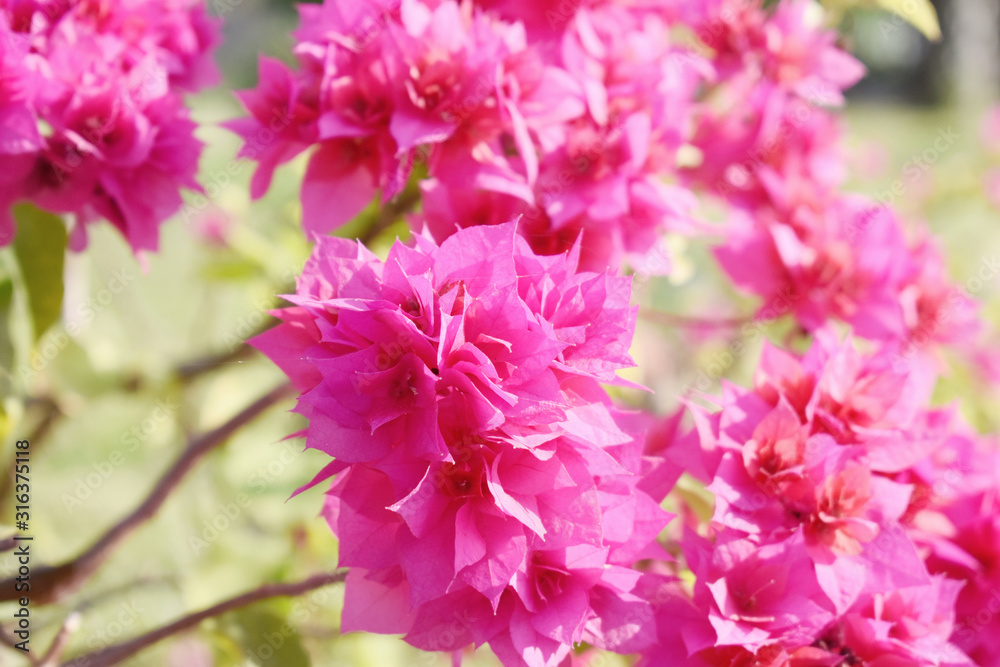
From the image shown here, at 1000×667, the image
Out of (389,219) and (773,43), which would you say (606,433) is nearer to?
(389,219)

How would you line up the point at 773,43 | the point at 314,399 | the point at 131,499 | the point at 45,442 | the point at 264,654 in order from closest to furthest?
the point at 314,399, the point at 264,654, the point at 773,43, the point at 45,442, the point at 131,499

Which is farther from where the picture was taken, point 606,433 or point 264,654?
point 264,654

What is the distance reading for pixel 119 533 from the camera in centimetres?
69

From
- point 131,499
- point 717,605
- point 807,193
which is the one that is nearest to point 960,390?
point 807,193

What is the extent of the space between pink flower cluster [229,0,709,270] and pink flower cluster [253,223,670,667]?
4.9 inches

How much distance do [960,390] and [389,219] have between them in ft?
2.56

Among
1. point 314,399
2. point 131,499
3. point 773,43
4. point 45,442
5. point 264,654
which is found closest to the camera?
point 314,399

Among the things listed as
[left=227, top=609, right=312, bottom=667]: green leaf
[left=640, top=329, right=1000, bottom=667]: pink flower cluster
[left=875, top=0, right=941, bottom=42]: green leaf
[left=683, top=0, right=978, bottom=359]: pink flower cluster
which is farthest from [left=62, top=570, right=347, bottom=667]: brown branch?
[left=875, top=0, right=941, bottom=42]: green leaf

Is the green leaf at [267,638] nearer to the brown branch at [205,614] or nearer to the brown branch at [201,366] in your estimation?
the brown branch at [205,614]

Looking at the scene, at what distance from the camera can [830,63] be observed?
2.57ft

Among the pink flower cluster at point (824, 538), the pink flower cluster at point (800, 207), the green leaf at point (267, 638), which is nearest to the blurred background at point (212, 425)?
the green leaf at point (267, 638)

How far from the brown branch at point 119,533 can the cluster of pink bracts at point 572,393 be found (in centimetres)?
26

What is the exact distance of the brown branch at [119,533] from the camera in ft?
2.06

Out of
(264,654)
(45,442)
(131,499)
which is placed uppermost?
(264,654)
